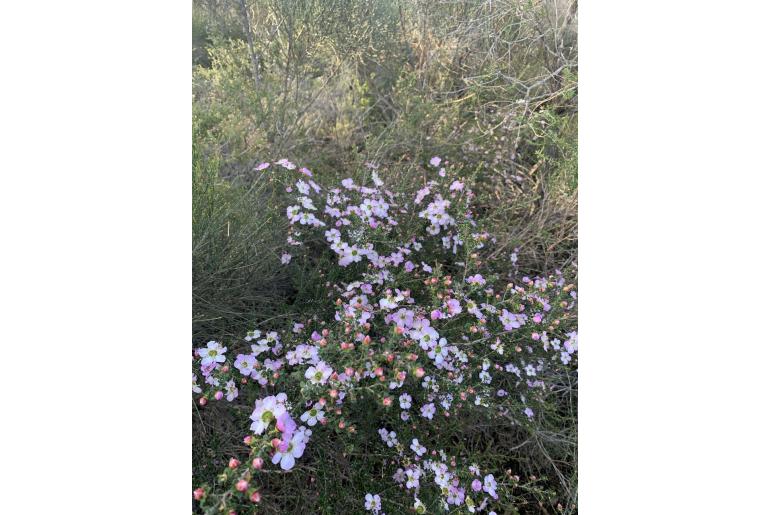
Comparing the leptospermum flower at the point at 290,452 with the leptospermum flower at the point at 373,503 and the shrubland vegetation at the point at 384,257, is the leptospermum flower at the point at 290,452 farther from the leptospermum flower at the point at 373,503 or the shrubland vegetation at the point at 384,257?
the leptospermum flower at the point at 373,503

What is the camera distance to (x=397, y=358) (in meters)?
0.89

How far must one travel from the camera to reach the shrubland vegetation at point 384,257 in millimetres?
994

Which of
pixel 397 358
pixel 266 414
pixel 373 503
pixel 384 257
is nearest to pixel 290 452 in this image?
pixel 266 414

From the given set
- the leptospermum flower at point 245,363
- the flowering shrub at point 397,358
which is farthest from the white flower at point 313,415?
the leptospermum flower at point 245,363

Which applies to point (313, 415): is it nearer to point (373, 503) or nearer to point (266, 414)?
point (266, 414)

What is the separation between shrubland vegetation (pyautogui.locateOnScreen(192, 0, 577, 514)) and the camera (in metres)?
0.99

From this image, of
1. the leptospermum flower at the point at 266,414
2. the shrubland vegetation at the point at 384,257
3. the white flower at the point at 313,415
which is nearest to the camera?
the leptospermum flower at the point at 266,414

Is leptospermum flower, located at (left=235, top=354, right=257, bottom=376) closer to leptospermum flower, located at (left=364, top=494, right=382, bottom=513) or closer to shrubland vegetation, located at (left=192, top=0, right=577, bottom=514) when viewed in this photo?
shrubland vegetation, located at (left=192, top=0, right=577, bottom=514)

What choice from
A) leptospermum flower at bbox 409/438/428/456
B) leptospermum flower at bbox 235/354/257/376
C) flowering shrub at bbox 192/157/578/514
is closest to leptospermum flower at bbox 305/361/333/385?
flowering shrub at bbox 192/157/578/514

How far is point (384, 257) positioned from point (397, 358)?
0.49 metres

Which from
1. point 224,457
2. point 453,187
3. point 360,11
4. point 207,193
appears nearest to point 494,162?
point 453,187
